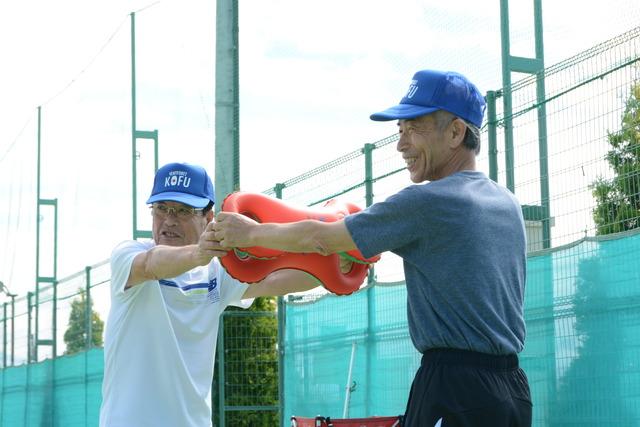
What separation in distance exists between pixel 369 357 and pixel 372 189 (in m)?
1.11

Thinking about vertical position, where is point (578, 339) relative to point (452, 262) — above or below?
below

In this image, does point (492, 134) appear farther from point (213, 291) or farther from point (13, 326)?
point (13, 326)

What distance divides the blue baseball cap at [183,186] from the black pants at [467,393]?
1.72 meters

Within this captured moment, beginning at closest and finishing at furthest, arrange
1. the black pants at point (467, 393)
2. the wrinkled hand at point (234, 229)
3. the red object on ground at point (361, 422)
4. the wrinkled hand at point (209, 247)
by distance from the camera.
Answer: the black pants at point (467, 393)
the wrinkled hand at point (234, 229)
the wrinkled hand at point (209, 247)
the red object on ground at point (361, 422)

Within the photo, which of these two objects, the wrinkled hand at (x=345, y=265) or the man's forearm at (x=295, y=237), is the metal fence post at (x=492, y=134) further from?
the man's forearm at (x=295, y=237)

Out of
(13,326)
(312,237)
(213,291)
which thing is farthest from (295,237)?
(13,326)

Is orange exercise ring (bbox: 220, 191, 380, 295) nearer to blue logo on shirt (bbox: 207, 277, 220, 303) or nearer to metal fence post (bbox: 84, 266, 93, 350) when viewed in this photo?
blue logo on shirt (bbox: 207, 277, 220, 303)

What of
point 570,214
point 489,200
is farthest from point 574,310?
point 489,200

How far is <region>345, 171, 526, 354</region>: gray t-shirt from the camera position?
3301mm

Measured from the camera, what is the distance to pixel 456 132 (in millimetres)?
3506

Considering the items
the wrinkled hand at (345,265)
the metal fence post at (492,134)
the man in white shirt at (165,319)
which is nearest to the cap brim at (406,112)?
the wrinkled hand at (345,265)

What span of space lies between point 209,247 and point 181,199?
2.46 ft

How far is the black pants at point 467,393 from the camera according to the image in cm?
325

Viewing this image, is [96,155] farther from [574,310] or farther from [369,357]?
[574,310]
